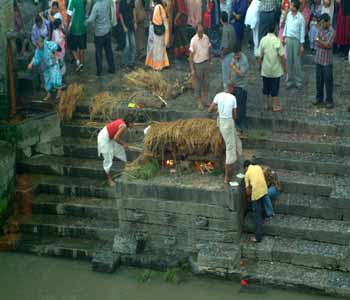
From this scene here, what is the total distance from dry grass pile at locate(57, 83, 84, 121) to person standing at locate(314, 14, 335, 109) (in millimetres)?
4398

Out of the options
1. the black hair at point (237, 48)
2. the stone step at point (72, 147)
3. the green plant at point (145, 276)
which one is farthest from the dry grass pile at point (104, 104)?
the green plant at point (145, 276)

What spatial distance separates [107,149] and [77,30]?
4.47 metres

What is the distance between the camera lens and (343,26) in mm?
15672

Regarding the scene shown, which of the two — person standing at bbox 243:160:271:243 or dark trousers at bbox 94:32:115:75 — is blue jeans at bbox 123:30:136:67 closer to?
dark trousers at bbox 94:32:115:75

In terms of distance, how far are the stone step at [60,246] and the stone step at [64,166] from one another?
1.34 meters

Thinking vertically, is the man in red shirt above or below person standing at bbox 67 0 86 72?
A: below

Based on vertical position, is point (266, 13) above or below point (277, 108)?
above

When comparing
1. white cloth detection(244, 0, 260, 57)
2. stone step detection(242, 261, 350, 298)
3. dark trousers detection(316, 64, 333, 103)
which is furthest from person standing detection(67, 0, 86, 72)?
stone step detection(242, 261, 350, 298)

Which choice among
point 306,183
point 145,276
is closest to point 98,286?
point 145,276

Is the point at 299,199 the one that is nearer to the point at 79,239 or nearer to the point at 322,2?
the point at 79,239

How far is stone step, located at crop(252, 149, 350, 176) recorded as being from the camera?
11.9 metres

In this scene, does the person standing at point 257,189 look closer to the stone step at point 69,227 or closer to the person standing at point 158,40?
the stone step at point 69,227

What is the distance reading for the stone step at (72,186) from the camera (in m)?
12.8

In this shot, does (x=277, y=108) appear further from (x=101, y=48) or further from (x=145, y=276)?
(x=101, y=48)
